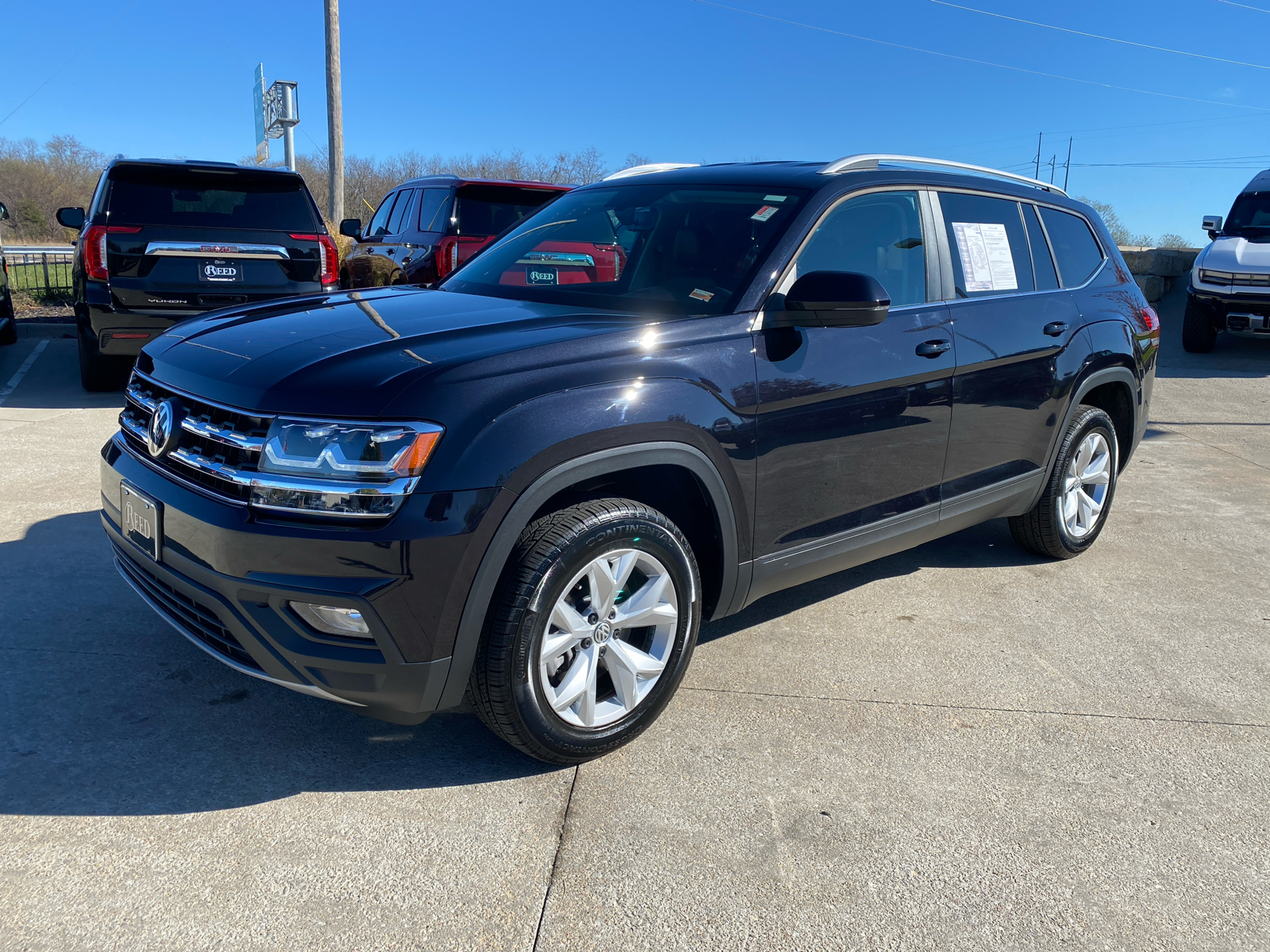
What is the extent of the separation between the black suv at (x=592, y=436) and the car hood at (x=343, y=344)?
1 cm

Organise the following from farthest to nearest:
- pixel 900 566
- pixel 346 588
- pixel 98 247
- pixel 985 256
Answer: pixel 98 247
pixel 900 566
pixel 985 256
pixel 346 588

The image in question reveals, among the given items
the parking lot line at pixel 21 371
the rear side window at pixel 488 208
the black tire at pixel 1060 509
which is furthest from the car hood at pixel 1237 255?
the parking lot line at pixel 21 371

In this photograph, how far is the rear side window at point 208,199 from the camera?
7.59 meters

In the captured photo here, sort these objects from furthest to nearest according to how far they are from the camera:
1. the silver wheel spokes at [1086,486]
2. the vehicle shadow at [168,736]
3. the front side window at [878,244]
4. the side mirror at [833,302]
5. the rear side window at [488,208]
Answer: the rear side window at [488,208] → the silver wheel spokes at [1086,486] → the front side window at [878,244] → the side mirror at [833,302] → the vehicle shadow at [168,736]

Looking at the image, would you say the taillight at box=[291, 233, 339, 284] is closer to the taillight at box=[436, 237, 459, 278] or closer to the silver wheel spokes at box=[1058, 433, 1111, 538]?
the taillight at box=[436, 237, 459, 278]

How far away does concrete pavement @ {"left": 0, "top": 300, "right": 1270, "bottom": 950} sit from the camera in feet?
7.67

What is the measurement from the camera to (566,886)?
2449mm

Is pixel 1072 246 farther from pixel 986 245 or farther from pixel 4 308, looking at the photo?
pixel 4 308

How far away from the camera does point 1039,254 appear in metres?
4.53

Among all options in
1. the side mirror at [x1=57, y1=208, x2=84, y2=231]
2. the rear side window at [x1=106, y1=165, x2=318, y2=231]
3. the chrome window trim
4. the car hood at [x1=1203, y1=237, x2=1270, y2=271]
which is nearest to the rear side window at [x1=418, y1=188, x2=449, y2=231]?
the rear side window at [x1=106, y1=165, x2=318, y2=231]

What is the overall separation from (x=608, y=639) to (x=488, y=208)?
709cm

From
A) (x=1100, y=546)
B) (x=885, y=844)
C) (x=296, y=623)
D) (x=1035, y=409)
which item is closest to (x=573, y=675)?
(x=296, y=623)

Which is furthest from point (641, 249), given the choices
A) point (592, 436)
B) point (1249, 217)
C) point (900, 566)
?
point (1249, 217)

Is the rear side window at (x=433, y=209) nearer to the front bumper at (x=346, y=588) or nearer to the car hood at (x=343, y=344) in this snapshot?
the car hood at (x=343, y=344)
